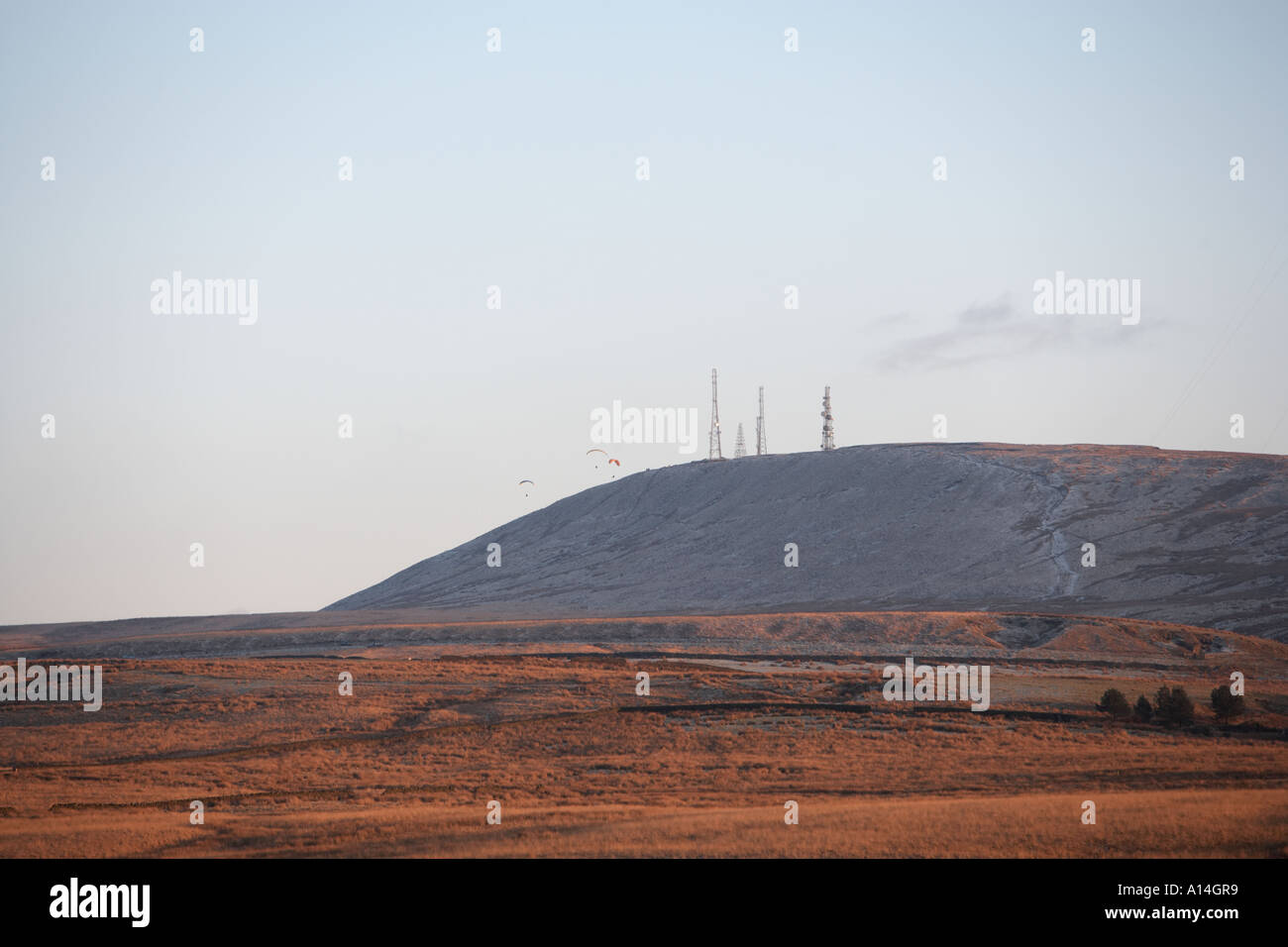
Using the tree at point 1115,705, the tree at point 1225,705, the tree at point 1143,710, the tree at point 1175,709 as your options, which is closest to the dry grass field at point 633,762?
the tree at point 1225,705

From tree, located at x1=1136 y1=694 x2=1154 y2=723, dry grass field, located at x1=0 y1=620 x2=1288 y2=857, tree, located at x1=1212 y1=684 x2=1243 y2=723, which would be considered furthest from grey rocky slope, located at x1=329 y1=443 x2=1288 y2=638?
tree, located at x1=1136 y1=694 x2=1154 y2=723

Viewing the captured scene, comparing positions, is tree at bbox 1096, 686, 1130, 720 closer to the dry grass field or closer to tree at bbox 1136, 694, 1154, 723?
tree at bbox 1136, 694, 1154, 723

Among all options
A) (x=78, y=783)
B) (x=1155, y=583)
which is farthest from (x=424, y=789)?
(x=1155, y=583)

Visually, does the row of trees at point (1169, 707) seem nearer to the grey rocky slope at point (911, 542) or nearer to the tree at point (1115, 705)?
the tree at point (1115, 705)

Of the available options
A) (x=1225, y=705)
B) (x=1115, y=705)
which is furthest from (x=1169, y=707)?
(x=1225, y=705)
